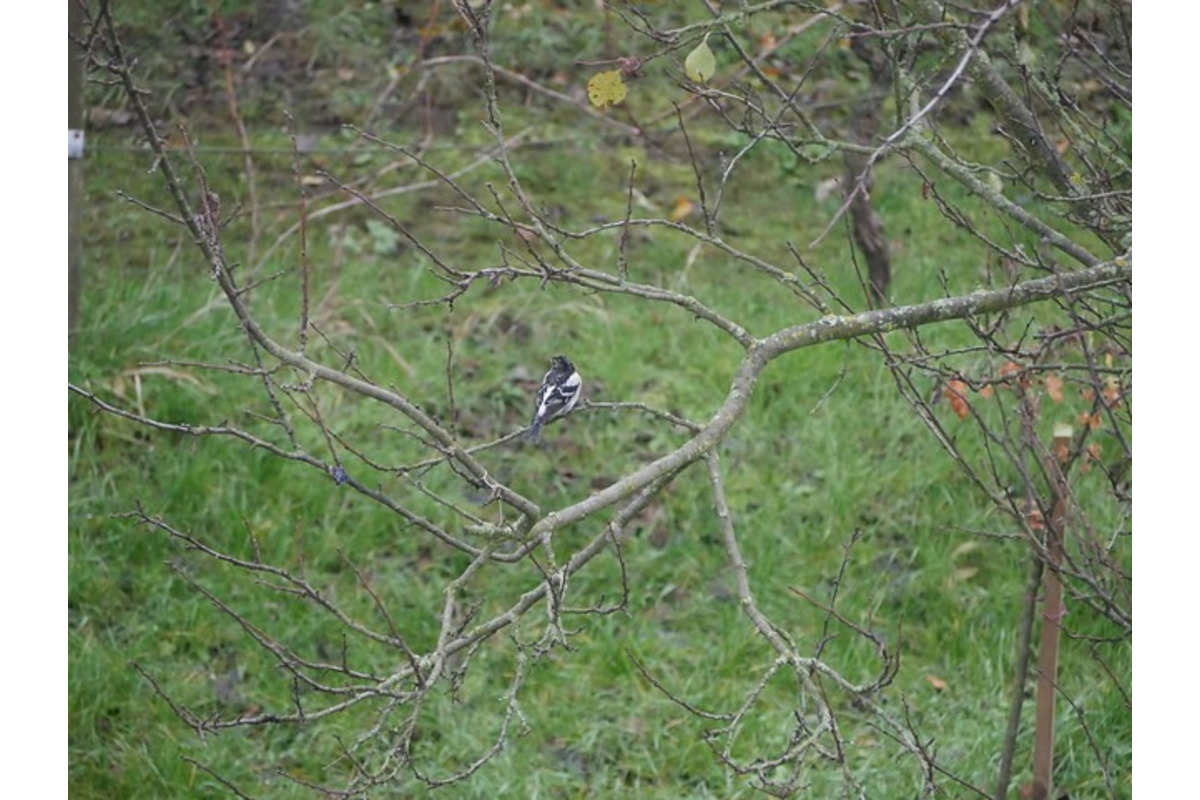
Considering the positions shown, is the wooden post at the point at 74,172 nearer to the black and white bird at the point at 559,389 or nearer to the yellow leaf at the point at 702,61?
the black and white bird at the point at 559,389

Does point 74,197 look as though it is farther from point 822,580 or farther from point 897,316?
point 897,316

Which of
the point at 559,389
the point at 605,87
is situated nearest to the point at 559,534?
the point at 559,389

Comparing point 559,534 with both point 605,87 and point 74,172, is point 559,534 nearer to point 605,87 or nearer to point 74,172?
point 74,172

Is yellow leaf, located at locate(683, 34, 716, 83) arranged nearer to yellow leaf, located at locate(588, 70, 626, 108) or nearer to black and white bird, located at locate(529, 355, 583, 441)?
yellow leaf, located at locate(588, 70, 626, 108)

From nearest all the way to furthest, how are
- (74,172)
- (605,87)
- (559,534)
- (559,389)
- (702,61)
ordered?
(702,61) < (605,87) < (559,389) < (559,534) < (74,172)

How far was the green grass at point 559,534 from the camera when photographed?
399 centimetres

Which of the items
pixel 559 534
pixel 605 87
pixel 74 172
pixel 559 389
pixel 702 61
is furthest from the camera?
pixel 74 172

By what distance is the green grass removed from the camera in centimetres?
399

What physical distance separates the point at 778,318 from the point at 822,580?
4.12ft

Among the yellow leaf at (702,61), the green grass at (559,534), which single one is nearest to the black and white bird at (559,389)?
the green grass at (559,534)

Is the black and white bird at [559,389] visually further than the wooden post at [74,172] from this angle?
No

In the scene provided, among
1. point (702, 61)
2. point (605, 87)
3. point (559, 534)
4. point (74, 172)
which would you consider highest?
point (702, 61)

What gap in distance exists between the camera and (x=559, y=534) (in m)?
4.63

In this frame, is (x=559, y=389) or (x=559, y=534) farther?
(x=559, y=534)
